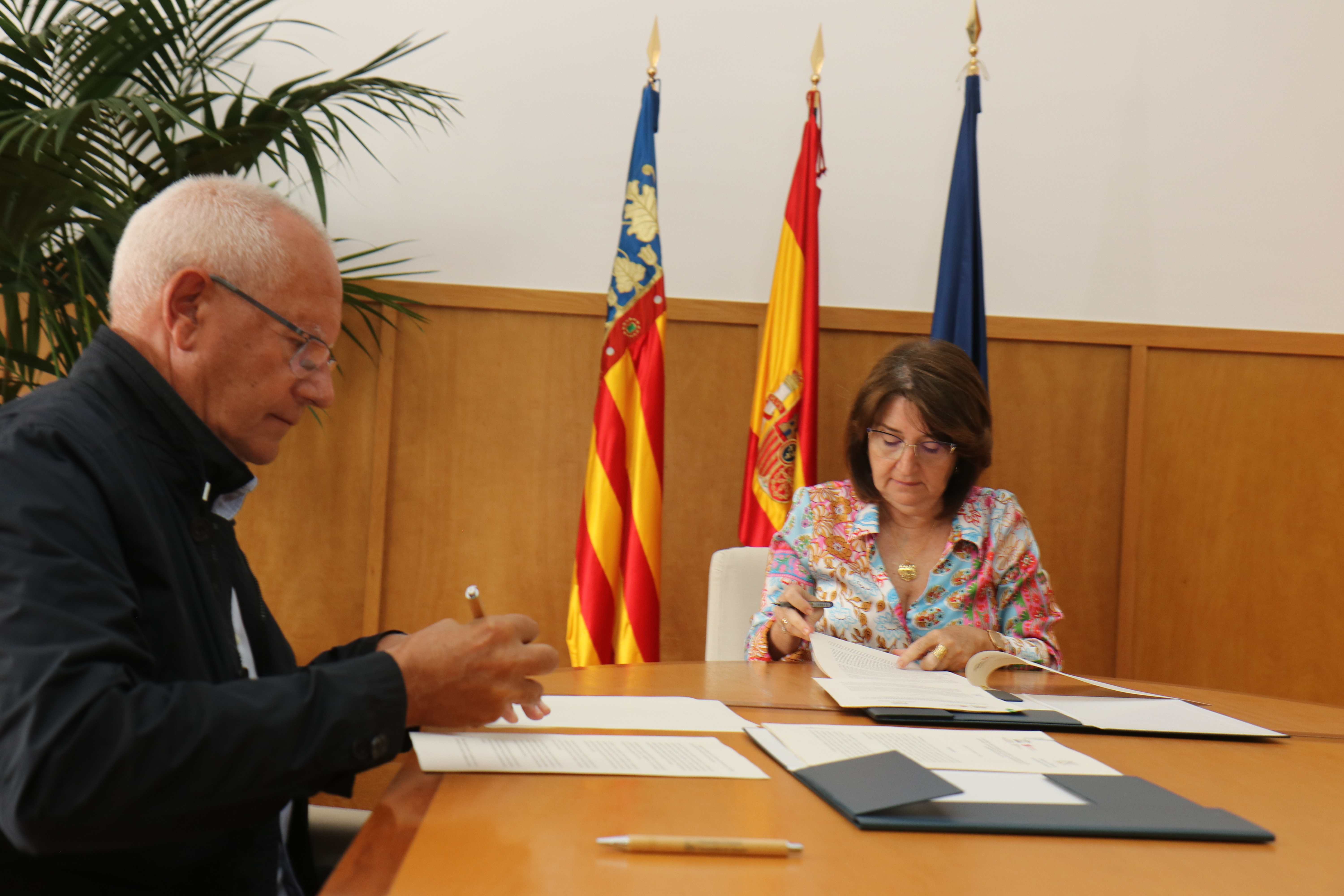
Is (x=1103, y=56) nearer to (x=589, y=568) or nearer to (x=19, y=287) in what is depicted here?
(x=589, y=568)

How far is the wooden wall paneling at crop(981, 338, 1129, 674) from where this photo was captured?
3090 mm

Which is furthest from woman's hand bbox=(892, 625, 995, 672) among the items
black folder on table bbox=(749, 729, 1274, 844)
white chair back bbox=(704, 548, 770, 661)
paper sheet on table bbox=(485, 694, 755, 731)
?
black folder on table bbox=(749, 729, 1274, 844)

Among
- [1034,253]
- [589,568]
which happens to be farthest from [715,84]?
[589,568]

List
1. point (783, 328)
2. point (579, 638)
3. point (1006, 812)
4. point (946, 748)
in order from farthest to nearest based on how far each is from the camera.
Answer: point (783, 328) → point (579, 638) → point (946, 748) → point (1006, 812)

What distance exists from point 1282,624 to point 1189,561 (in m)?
0.37

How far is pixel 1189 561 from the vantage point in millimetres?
3135

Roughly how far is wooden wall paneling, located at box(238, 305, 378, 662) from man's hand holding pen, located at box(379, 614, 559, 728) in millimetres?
2041

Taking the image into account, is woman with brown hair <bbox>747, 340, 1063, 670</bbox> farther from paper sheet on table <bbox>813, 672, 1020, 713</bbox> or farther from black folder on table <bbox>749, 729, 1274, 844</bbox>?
black folder on table <bbox>749, 729, 1274, 844</bbox>

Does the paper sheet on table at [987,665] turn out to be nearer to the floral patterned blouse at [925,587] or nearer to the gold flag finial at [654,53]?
the floral patterned blouse at [925,587]

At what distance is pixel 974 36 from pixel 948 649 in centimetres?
191

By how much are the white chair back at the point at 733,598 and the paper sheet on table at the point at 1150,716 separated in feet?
2.45

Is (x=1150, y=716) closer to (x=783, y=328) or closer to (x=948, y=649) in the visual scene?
(x=948, y=649)

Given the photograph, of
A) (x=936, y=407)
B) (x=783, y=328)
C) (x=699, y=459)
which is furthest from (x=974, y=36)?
(x=699, y=459)

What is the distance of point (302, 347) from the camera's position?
3.56 ft
